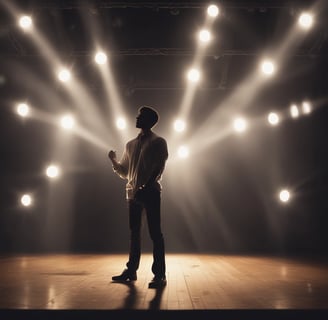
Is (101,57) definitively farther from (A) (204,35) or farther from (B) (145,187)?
(B) (145,187)

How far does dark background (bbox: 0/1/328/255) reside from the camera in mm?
6695

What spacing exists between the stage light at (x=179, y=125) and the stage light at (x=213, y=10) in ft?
7.04

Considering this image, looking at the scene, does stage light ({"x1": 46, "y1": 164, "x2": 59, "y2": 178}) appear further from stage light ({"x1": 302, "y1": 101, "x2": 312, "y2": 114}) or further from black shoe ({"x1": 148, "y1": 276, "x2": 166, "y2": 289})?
stage light ({"x1": 302, "y1": 101, "x2": 312, "y2": 114})

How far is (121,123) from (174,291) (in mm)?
4524

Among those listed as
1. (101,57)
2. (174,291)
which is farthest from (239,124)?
(174,291)

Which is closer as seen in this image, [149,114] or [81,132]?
[149,114]

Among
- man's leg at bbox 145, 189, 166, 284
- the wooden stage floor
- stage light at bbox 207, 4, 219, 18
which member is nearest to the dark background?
stage light at bbox 207, 4, 219, 18

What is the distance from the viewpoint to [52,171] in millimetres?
6844

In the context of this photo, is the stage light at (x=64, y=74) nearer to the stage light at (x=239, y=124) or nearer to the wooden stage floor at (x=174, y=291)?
the stage light at (x=239, y=124)

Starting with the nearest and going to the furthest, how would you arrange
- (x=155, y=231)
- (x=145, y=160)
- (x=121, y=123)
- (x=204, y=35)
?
(x=155, y=231), (x=145, y=160), (x=204, y=35), (x=121, y=123)

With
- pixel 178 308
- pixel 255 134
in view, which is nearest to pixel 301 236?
pixel 255 134

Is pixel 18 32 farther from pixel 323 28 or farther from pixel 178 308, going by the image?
pixel 178 308

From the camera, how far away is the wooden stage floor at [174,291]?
2.09 metres

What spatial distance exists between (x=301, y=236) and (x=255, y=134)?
6.40 feet
